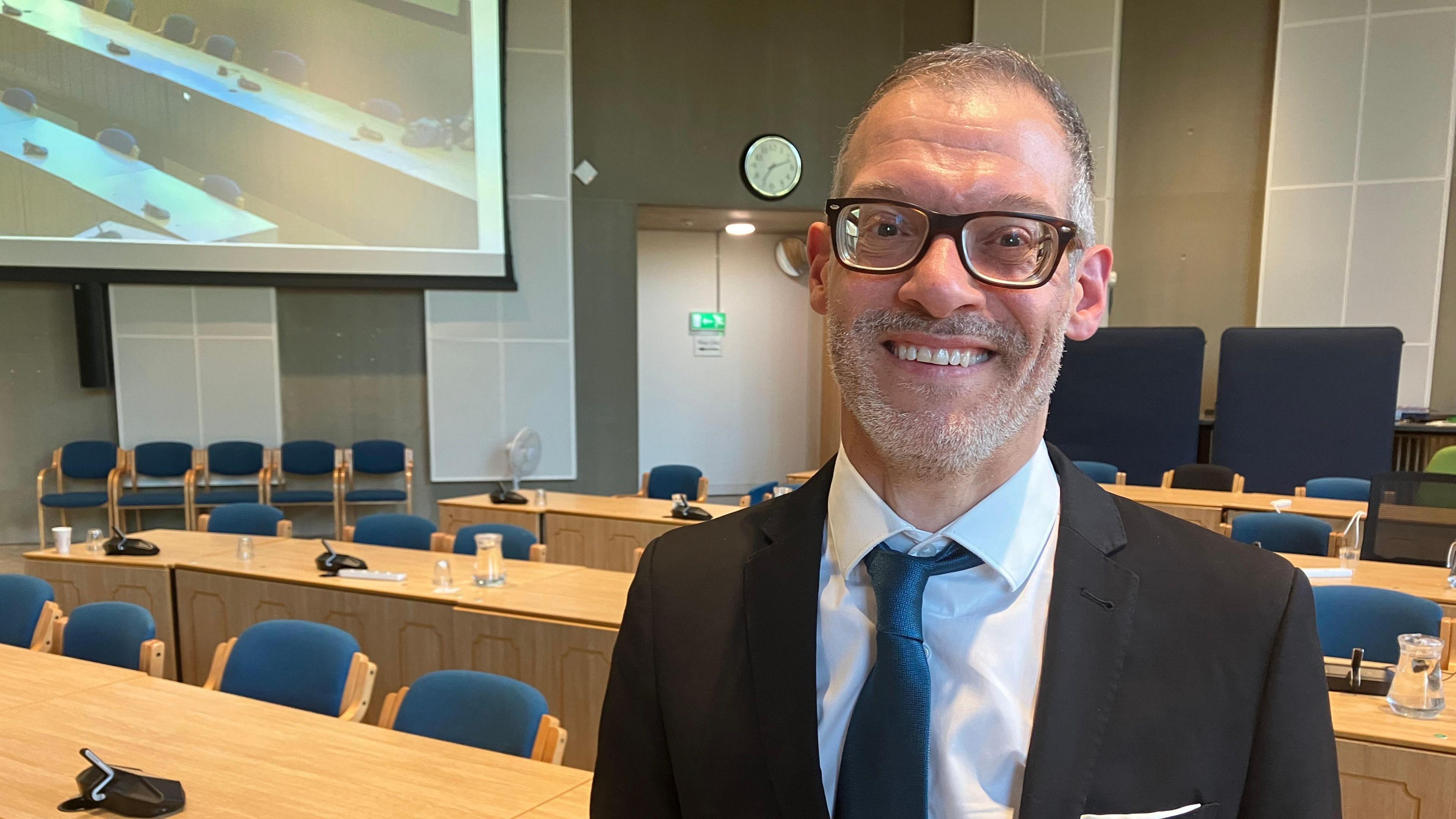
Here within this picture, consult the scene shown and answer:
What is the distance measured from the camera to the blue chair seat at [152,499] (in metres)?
7.04

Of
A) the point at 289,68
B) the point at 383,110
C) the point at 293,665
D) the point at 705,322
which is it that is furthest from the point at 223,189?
the point at 293,665

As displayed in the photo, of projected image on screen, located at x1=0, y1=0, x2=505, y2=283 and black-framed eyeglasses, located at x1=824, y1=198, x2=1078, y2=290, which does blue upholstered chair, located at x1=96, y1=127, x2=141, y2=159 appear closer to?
projected image on screen, located at x1=0, y1=0, x2=505, y2=283

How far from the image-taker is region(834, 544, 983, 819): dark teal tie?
0.86 meters

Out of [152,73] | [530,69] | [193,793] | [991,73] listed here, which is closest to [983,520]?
[991,73]

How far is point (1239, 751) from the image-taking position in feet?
2.81

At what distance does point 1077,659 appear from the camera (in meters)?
0.88

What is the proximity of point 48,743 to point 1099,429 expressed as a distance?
24.8 ft

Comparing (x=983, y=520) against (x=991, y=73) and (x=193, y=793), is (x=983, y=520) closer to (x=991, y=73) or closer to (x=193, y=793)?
(x=991, y=73)

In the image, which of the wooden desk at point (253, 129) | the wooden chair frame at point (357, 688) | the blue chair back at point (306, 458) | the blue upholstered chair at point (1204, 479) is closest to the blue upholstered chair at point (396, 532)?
the wooden chair frame at point (357, 688)

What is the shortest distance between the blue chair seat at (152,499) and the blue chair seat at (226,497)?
0.15m

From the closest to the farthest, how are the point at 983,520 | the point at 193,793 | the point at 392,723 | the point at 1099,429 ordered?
the point at 983,520, the point at 193,793, the point at 392,723, the point at 1099,429

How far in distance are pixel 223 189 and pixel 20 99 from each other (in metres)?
1.66

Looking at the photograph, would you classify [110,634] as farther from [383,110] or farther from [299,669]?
[383,110]

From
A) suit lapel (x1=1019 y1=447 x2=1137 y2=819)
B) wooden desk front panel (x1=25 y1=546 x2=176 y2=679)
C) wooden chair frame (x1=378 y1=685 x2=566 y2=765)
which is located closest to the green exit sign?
wooden desk front panel (x1=25 y1=546 x2=176 y2=679)
